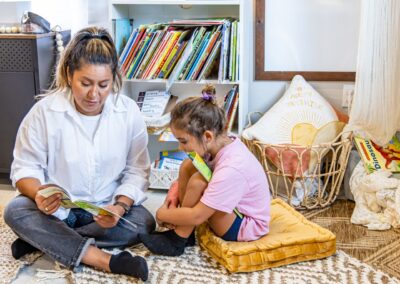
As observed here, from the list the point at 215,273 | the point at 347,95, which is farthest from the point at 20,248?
the point at 347,95

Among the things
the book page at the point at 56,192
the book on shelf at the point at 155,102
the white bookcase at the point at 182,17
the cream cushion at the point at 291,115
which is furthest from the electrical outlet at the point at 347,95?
the book page at the point at 56,192

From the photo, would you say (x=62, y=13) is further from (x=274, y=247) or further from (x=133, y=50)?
(x=274, y=247)

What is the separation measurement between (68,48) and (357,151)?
130 centimetres

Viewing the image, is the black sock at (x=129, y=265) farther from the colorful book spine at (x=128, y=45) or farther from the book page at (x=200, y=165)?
the colorful book spine at (x=128, y=45)

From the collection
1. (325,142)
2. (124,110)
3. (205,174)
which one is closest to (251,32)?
(325,142)

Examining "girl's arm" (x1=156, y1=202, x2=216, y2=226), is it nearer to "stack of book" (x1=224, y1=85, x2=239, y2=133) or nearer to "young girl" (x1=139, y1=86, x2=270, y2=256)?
"young girl" (x1=139, y1=86, x2=270, y2=256)

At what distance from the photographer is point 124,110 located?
6.62 ft

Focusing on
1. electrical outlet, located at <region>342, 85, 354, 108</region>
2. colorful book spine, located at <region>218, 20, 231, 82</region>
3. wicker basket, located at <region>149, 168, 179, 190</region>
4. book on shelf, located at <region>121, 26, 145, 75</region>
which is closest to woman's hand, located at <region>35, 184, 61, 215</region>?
wicker basket, located at <region>149, 168, 179, 190</region>

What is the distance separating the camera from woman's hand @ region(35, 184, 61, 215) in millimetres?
1763

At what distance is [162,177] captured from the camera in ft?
8.37

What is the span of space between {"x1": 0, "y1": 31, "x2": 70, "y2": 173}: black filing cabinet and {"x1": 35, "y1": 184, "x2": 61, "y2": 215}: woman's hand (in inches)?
32.4

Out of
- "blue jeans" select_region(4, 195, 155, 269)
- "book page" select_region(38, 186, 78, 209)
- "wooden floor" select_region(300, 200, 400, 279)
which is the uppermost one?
"book page" select_region(38, 186, 78, 209)

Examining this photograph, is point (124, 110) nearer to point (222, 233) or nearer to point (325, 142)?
point (222, 233)

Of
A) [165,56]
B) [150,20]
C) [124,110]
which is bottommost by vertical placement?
[124,110]
